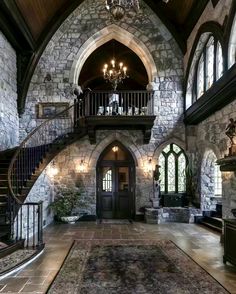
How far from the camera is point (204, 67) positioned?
871 centimetres

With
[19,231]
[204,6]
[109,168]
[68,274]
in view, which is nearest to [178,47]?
[204,6]

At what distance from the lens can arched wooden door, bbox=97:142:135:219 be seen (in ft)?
33.5

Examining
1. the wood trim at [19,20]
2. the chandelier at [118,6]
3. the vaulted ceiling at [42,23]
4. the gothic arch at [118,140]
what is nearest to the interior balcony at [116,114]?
the gothic arch at [118,140]

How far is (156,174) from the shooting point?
9.77 metres

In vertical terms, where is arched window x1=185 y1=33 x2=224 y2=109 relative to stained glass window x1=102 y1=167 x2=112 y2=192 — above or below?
above

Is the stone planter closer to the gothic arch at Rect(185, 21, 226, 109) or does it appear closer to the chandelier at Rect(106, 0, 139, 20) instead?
the gothic arch at Rect(185, 21, 226, 109)

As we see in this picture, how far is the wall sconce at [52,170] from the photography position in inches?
383

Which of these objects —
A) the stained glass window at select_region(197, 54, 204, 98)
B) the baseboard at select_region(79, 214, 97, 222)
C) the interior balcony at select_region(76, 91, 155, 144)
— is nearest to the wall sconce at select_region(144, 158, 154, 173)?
the interior balcony at select_region(76, 91, 155, 144)

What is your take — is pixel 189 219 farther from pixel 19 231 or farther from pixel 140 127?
pixel 19 231

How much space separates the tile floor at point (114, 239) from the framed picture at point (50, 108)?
3.57 m

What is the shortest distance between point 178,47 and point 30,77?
5041mm

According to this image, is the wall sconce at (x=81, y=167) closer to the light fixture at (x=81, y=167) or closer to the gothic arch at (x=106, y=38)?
the light fixture at (x=81, y=167)

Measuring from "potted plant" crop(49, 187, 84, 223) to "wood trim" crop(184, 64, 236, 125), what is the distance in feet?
14.3

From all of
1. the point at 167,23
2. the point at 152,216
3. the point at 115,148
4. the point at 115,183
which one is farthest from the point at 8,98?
the point at 167,23
